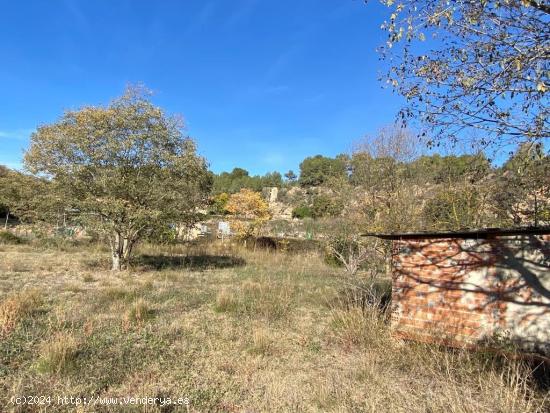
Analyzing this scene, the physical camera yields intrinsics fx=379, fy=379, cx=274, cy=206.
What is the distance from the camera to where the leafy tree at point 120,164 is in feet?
37.2

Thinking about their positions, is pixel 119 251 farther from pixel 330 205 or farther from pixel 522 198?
pixel 522 198

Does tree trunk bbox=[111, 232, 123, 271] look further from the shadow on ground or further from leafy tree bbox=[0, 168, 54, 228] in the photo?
leafy tree bbox=[0, 168, 54, 228]

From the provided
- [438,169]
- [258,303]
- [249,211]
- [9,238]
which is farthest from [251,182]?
[258,303]

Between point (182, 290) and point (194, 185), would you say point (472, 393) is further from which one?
point (194, 185)

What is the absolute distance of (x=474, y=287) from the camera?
17.7 feet

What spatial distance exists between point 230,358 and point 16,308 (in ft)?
12.7

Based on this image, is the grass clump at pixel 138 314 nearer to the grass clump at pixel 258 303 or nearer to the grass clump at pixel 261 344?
the grass clump at pixel 258 303

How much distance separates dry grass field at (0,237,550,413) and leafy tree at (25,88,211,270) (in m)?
2.86

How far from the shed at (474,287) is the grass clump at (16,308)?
19.1ft

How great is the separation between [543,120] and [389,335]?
11.8 feet

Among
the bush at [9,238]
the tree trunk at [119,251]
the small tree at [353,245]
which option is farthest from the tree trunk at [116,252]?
the bush at [9,238]

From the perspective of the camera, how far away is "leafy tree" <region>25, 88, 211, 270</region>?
11.3 m

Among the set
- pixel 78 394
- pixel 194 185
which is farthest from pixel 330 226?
pixel 78 394

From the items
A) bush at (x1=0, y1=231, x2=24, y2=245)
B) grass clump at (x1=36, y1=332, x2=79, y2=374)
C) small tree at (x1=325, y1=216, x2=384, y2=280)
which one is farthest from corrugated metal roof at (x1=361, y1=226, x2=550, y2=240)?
bush at (x1=0, y1=231, x2=24, y2=245)
